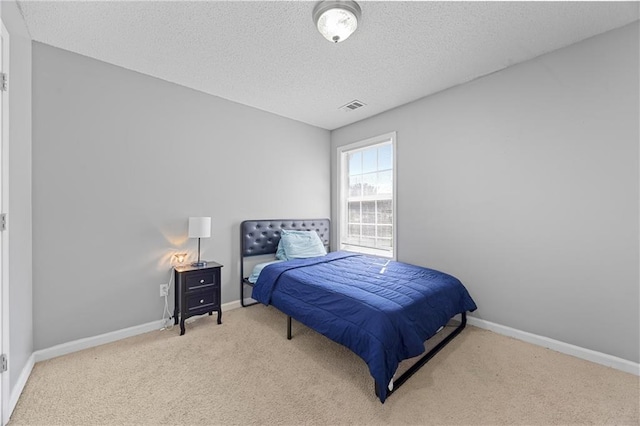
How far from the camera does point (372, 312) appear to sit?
181 cm

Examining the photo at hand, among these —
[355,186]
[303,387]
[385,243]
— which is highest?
[355,186]

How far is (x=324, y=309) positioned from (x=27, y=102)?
2.86 metres

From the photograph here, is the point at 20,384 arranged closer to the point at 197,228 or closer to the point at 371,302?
the point at 197,228

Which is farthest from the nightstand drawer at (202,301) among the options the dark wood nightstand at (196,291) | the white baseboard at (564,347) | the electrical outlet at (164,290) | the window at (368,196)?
the white baseboard at (564,347)

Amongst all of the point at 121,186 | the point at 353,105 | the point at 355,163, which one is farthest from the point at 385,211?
the point at 121,186

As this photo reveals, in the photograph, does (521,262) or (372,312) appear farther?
(521,262)

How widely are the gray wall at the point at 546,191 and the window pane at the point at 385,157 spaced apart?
0.52m

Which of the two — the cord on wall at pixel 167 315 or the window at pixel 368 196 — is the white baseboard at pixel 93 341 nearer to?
the cord on wall at pixel 167 315

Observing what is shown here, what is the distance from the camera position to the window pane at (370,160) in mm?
3910

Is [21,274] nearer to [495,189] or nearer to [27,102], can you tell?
[27,102]

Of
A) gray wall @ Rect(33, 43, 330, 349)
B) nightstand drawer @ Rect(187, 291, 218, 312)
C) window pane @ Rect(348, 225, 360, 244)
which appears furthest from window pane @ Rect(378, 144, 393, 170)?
nightstand drawer @ Rect(187, 291, 218, 312)

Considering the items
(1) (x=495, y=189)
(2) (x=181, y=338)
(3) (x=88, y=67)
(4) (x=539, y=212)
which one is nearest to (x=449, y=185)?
(1) (x=495, y=189)

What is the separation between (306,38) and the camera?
6.93ft

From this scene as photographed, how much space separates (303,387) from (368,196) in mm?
2779
